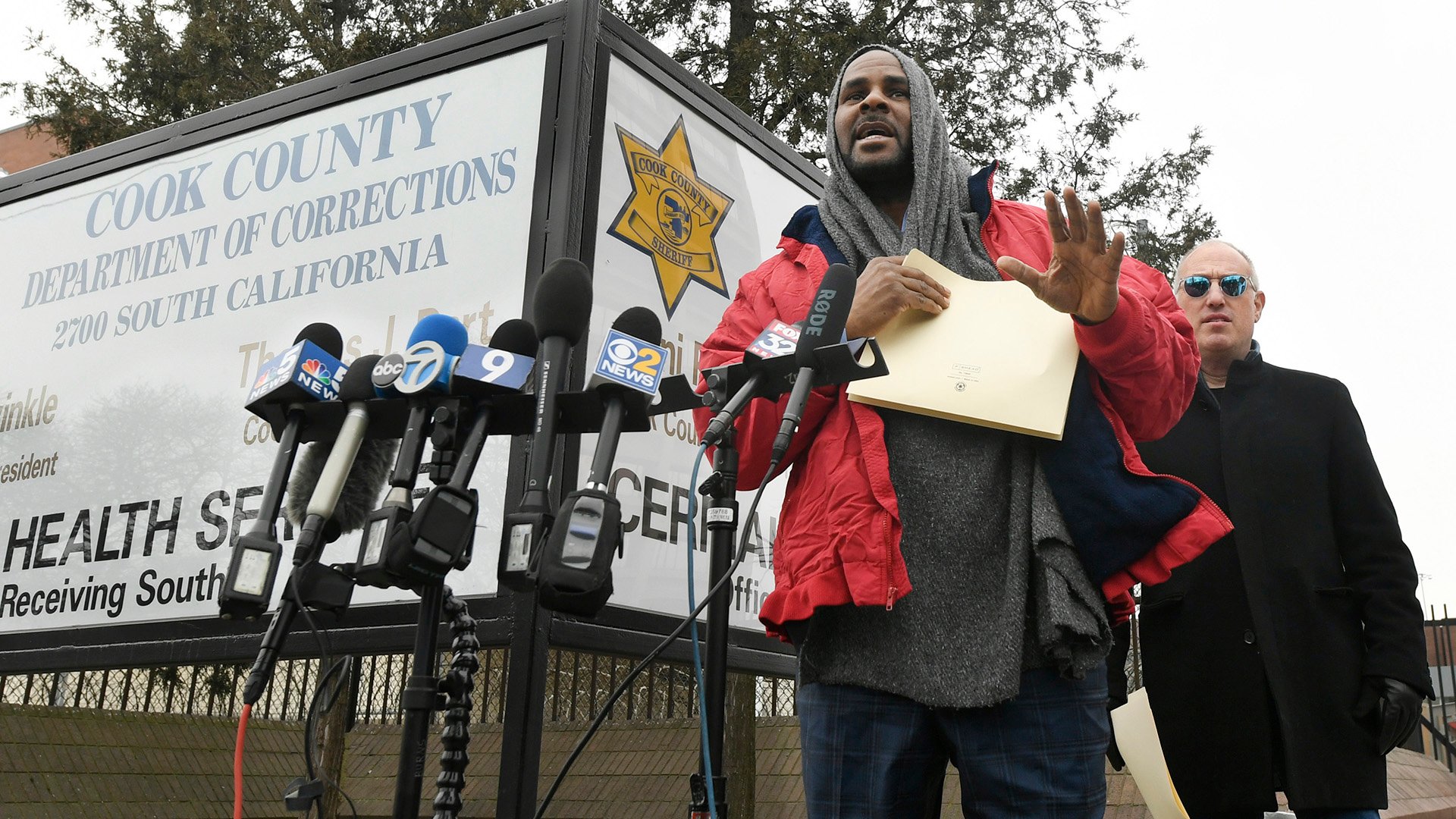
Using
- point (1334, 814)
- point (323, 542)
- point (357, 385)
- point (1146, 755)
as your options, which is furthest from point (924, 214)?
point (1334, 814)

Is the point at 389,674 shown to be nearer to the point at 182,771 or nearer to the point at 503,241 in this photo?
the point at 182,771

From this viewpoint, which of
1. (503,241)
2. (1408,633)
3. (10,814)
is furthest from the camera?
(10,814)

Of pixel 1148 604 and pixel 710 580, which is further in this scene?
pixel 1148 604

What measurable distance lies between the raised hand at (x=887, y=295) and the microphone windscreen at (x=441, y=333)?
66cm

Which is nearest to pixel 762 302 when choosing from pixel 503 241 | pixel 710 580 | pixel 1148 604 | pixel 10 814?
pixel 710 580

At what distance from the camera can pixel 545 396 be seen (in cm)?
179

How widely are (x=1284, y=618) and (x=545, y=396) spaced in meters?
1.88

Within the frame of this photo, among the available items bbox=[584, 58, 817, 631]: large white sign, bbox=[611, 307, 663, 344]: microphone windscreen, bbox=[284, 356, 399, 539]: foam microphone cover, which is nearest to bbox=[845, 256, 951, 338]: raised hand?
bbox=[611, 307, 663, 344]: microphone windscreen

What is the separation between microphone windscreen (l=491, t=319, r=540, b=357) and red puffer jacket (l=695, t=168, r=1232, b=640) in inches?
13.7

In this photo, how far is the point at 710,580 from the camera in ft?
6.39

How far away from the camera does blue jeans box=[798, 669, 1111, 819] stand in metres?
1.80

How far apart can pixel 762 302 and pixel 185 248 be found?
310 cm

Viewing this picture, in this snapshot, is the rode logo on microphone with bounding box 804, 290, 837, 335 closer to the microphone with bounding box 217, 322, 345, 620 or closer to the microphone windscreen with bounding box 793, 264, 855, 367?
the microphone windscreen with bounding box 793, 264, 855, 367

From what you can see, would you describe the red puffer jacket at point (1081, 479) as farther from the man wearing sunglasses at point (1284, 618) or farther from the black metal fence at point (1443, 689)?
the black metal fence at point (1443, 689)
